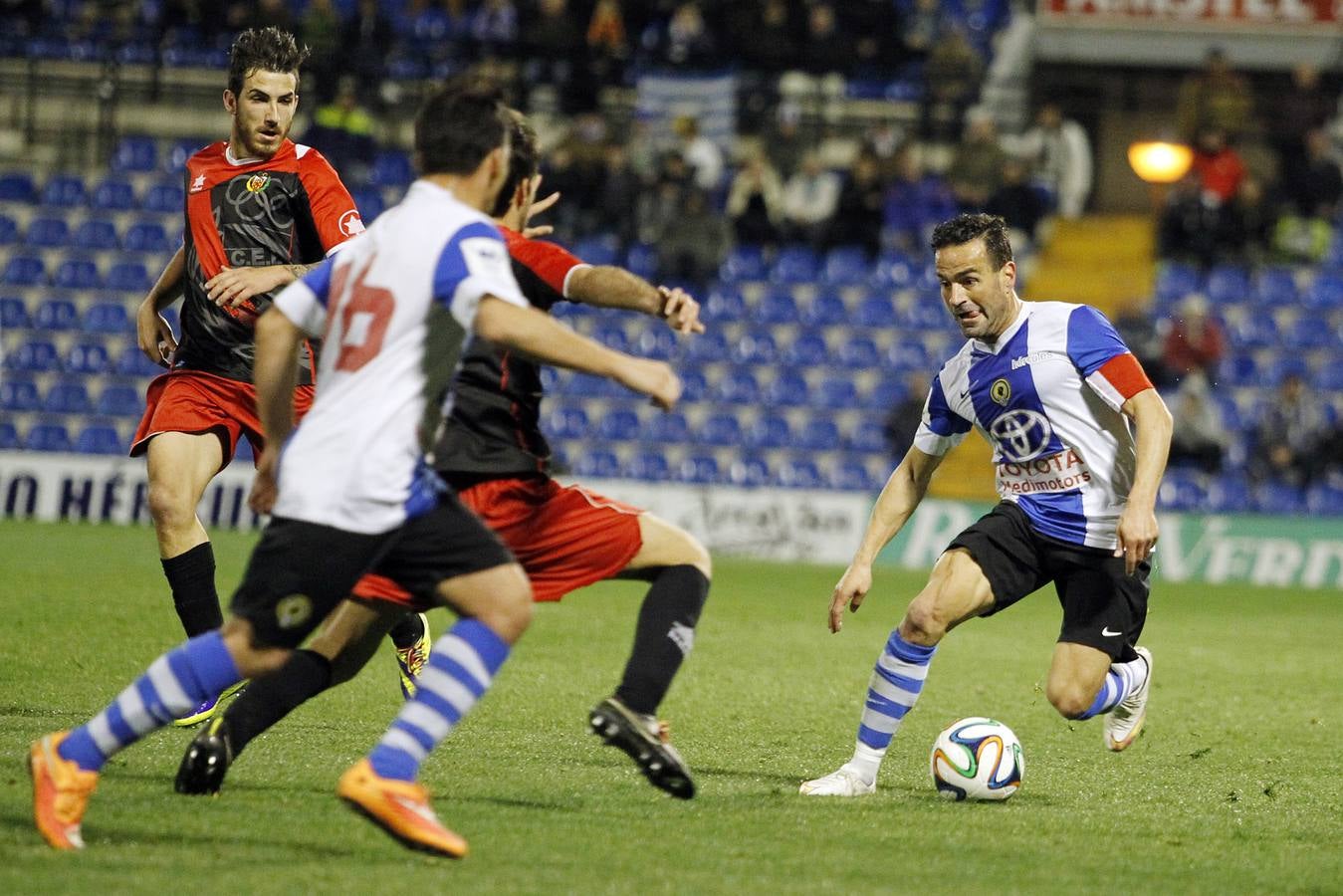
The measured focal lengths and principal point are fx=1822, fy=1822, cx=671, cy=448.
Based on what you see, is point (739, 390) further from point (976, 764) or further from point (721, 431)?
point (976, 764)

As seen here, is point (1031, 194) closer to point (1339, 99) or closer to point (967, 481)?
point (967, 481)

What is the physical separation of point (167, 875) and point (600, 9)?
20599 mm

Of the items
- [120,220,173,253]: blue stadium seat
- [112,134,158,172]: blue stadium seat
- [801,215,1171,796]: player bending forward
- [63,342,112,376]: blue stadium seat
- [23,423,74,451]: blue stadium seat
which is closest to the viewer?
[801,215,1171,796]: player bending forward

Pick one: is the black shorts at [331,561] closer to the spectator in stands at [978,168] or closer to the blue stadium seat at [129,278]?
the spectator in stands at [978,168]

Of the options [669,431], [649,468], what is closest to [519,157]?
[649,468]

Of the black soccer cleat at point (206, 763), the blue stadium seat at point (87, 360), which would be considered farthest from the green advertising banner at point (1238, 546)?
the black soccer cleat at point (206, 763)

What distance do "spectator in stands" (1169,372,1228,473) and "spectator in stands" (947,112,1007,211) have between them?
140 inches

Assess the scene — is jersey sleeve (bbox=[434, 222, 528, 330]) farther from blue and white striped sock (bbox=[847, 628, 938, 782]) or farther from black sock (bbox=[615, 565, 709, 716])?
blue and white striped sock (bbox=[847, 628, 938, 782])

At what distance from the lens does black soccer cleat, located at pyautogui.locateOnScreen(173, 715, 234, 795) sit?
538 centimetres

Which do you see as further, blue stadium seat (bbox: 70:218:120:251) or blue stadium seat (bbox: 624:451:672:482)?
blue stadium seat (bbox: 70:218:120:251)

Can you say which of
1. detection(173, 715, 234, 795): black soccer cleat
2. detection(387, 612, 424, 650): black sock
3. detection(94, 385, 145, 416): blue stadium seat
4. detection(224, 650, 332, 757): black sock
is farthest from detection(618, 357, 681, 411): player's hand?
detection(94, 385, 145, 416): blue stadium seat

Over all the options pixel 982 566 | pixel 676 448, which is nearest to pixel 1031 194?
pixel 676 448

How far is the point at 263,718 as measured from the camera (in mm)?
5457

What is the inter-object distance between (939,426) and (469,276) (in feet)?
8.59
